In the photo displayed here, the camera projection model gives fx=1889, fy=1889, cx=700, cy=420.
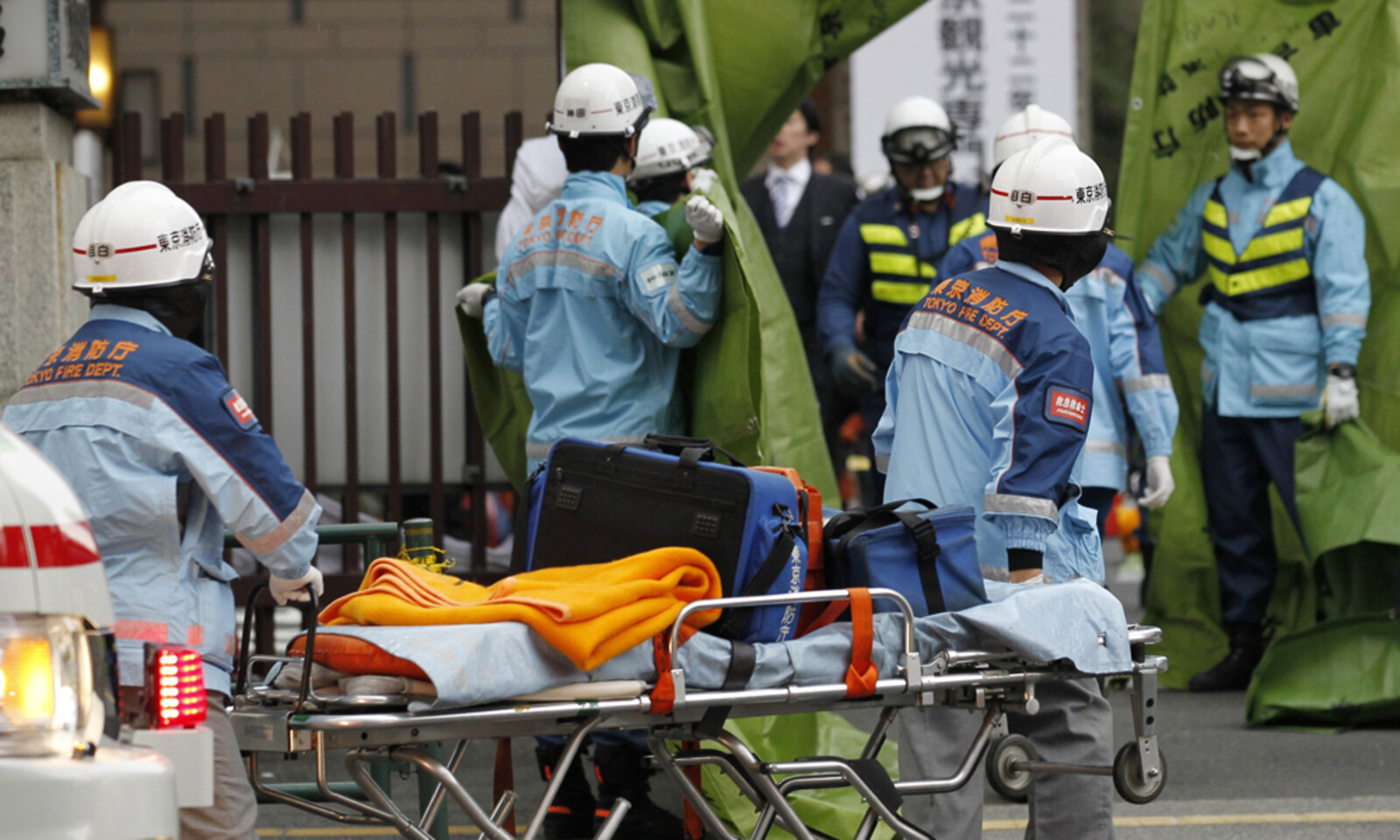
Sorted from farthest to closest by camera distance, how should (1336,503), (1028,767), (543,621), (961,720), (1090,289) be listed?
(1336,503) → (1090,289) → (961,720) → (1028,767) → (543,621)

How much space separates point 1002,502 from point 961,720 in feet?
1.75

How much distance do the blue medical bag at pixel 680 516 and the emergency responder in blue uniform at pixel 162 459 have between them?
1.89ft

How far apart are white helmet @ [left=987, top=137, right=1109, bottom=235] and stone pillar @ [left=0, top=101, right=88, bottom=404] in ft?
10.3

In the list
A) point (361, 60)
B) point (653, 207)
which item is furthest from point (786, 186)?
point (361, 60)

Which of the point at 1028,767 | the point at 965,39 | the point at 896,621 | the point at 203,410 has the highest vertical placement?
the point at 965,39

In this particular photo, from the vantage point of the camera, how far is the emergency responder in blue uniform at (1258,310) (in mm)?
7297

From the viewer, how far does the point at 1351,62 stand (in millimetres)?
7641


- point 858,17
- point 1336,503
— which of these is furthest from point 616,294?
point 1336,503

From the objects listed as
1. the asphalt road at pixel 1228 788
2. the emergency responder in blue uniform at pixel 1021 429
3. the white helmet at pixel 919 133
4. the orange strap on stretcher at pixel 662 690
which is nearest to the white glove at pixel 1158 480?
the asphalt road at pixel 1228 788

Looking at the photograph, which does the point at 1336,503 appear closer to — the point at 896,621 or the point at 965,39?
the point at 896,621

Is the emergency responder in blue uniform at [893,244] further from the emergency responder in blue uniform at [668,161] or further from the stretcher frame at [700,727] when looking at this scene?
the stretcher frame at [700,727]

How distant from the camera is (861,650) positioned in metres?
3.75

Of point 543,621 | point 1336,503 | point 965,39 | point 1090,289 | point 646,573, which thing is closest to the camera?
point 543,621

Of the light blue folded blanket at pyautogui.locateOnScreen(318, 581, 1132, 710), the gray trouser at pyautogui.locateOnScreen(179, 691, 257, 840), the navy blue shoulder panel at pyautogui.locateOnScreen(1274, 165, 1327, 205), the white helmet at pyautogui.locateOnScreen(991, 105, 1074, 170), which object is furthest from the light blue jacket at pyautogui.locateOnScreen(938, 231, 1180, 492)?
the gray trouser at pyautogui.locateOnScreen(179, 691, 257, 840)
